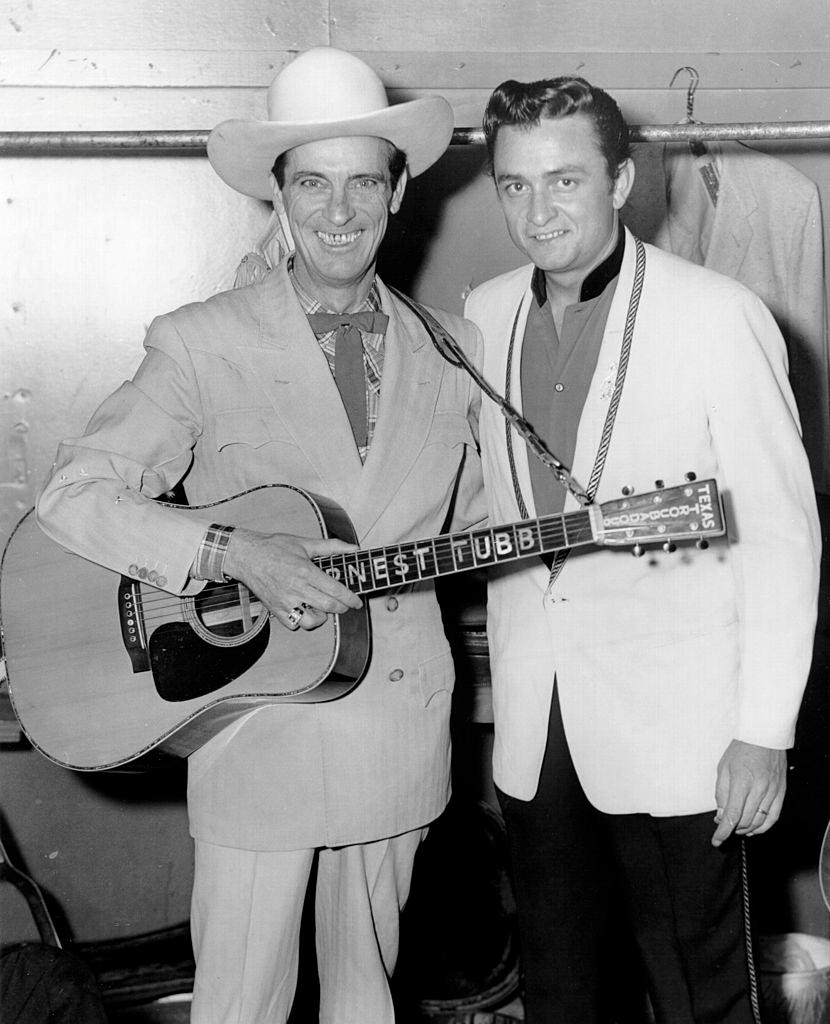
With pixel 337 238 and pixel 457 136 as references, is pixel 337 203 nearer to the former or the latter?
pixel 337 238

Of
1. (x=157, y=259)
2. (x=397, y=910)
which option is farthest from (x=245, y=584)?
(x=157, y=259)

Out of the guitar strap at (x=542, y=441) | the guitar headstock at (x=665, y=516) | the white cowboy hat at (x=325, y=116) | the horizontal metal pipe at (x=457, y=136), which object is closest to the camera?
the guitar headstock at (x=665, y=516)

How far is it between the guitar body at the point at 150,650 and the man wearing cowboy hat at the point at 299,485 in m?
0.06

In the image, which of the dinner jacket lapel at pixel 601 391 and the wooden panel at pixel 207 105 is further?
the wooden panel at pixel 207 105

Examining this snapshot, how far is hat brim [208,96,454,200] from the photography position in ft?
6.29

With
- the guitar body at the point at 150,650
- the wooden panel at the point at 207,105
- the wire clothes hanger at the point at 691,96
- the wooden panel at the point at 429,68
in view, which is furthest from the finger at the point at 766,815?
the wooden panel at the point at 429,68

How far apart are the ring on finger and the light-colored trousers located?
1.43 feet

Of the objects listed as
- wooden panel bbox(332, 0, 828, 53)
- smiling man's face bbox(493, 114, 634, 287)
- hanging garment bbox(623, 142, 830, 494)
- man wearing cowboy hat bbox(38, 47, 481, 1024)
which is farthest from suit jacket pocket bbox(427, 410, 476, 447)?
wooden panel bbox(332, 0, 828, 53)

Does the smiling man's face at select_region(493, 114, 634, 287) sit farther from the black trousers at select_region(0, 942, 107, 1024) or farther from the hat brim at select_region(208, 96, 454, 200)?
the black trousers at select_region(0, 942, 107, 1024)

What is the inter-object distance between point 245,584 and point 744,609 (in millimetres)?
838

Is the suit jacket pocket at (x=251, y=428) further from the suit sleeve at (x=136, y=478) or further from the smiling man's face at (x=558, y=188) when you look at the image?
the smiling man's face at (x=558, y=188)

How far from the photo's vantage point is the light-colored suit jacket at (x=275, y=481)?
1909mm

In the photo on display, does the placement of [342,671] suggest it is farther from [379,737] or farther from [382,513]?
[382,513]

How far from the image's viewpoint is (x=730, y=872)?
6.08 ft
